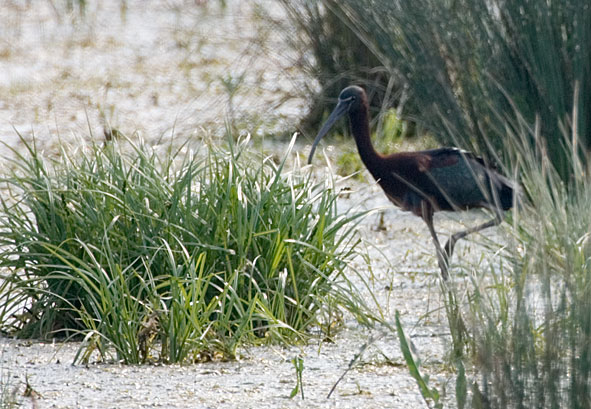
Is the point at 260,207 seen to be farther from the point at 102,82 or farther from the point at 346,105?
the point at 102,82

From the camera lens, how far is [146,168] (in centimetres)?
399

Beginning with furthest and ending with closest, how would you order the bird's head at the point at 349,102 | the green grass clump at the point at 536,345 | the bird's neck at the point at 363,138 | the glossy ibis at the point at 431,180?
the bird's head at the point at 349,102
the bird's neck at the point at 363,138
the glossy ibis at the point at 431,180
the green grass clump at the point at 536,345

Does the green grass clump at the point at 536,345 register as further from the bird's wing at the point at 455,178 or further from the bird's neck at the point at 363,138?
the bird's neck at the point at 363,138

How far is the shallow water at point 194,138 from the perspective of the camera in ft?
10.2

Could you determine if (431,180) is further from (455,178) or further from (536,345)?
(536,345)

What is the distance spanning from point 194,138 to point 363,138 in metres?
1.78

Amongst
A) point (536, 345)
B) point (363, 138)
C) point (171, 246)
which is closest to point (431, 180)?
point (363, 138)

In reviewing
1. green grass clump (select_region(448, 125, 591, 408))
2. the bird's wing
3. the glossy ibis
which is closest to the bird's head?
the glossy ibis

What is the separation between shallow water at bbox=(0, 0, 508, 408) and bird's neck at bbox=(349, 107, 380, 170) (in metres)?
0.23

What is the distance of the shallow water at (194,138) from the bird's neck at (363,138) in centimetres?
23

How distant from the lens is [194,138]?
6.66 m

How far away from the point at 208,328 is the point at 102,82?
6.19 m

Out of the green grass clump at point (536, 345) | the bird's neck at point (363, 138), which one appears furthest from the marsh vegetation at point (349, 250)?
the bird's neck at point (363, 138)

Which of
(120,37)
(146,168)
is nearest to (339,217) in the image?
(146,168)
